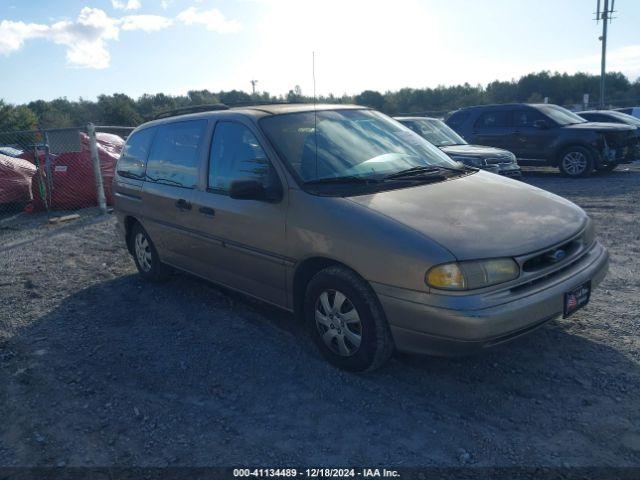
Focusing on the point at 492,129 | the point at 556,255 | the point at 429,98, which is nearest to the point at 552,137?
the point at 492,129

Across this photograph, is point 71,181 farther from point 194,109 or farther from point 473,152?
point 473,152

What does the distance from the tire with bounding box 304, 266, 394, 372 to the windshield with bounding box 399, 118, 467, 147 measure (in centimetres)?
814

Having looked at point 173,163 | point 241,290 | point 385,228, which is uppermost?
point 173,163

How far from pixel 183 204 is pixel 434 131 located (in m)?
7.85

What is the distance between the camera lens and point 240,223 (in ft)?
14.0

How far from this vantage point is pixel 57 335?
475cm

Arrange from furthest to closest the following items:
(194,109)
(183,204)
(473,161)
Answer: (473,161) → (194,109) → (183,204)

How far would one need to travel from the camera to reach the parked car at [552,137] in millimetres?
12367

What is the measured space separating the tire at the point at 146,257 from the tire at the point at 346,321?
2466mm

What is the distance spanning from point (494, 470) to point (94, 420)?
7.66 ft

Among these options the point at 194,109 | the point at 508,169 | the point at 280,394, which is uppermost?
the point at 194,109

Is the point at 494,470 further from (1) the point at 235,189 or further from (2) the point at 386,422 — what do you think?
(1) the point at 235,189

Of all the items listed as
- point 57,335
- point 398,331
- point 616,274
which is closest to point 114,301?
point 57,335

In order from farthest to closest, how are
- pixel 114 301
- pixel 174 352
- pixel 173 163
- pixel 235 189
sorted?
pixel 114 301 → pixel 173 163 → pixel 174 352 → pixel 235 189
